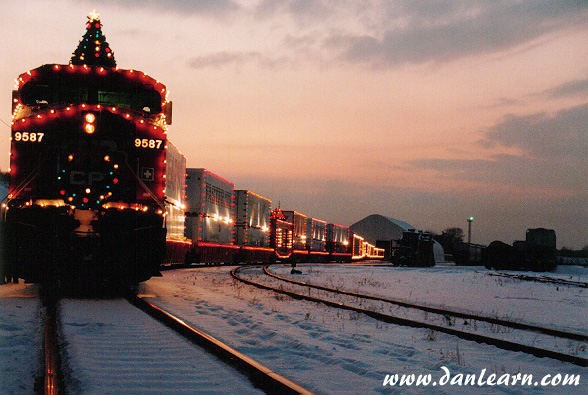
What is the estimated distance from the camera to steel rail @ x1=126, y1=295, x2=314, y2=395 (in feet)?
13.9

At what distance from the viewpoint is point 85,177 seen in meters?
10.5

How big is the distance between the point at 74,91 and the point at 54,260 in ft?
12.0

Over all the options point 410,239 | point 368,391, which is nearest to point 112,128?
point 368,391

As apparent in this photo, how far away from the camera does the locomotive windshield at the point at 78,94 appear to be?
36.5ft

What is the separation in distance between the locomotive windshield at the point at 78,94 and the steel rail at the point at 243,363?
5577 millimetres

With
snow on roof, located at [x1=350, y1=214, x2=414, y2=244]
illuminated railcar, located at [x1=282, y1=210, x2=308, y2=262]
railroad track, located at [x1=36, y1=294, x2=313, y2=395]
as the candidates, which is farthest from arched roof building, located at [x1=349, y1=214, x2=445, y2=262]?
railroad track, located at [x1=36, y1=294, x2=313, y2=395]

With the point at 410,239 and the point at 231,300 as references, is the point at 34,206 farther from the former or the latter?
the point at 410,239

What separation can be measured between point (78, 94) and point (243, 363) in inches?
328

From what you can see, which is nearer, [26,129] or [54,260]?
[54,260]

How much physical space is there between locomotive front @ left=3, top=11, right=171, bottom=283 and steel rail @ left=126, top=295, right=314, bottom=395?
122 inches

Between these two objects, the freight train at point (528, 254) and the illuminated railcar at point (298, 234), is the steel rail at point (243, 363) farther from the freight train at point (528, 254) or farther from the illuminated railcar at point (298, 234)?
the freight train at point (528, 254)

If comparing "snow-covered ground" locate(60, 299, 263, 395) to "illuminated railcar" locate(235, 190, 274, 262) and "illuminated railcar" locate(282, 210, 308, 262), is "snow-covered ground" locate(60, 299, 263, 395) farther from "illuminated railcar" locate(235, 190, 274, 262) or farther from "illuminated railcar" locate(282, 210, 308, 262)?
"illuminated railcar" locate(282, 210, 308, 262)

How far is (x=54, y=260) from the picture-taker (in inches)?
394

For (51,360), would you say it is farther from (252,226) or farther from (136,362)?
(252,226)
